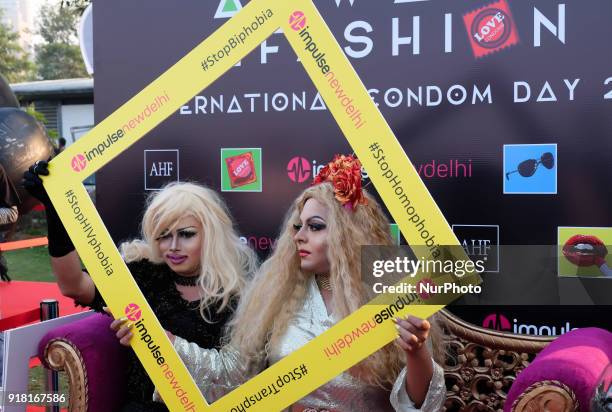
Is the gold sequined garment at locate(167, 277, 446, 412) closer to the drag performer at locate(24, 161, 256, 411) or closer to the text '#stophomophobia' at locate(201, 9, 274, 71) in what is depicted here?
the drag performer at locate(24, 161, 256, 411)

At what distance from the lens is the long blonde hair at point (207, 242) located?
2.17 metres

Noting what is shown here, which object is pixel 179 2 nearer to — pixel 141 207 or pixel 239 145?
pixel 239 145

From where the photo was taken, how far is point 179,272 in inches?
87.0

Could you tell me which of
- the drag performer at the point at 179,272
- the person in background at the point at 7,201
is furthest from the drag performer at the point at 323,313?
the person in background at the point at 7,201

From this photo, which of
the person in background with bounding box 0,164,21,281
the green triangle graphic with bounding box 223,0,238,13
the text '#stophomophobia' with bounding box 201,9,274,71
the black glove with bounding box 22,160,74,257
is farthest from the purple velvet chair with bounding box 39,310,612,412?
the person in background with bounding box 0,164,21,281

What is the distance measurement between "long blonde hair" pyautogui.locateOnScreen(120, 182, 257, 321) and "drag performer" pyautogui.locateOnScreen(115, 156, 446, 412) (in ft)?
0.47

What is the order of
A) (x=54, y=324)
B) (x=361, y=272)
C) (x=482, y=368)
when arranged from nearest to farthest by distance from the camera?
1. (x=361, y=272)
2. (x=482, y=368)
3. (x=54, y=324)

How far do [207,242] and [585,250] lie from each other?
1234 millimetres

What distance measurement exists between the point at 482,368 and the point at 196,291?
1005 mm

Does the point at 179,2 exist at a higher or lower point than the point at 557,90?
higher

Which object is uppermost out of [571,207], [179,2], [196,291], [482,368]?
[179,2]

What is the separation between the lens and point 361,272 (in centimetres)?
192

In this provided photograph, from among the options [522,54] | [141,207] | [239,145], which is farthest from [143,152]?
[522,54]

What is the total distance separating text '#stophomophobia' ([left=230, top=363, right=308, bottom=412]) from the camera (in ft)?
5.82
